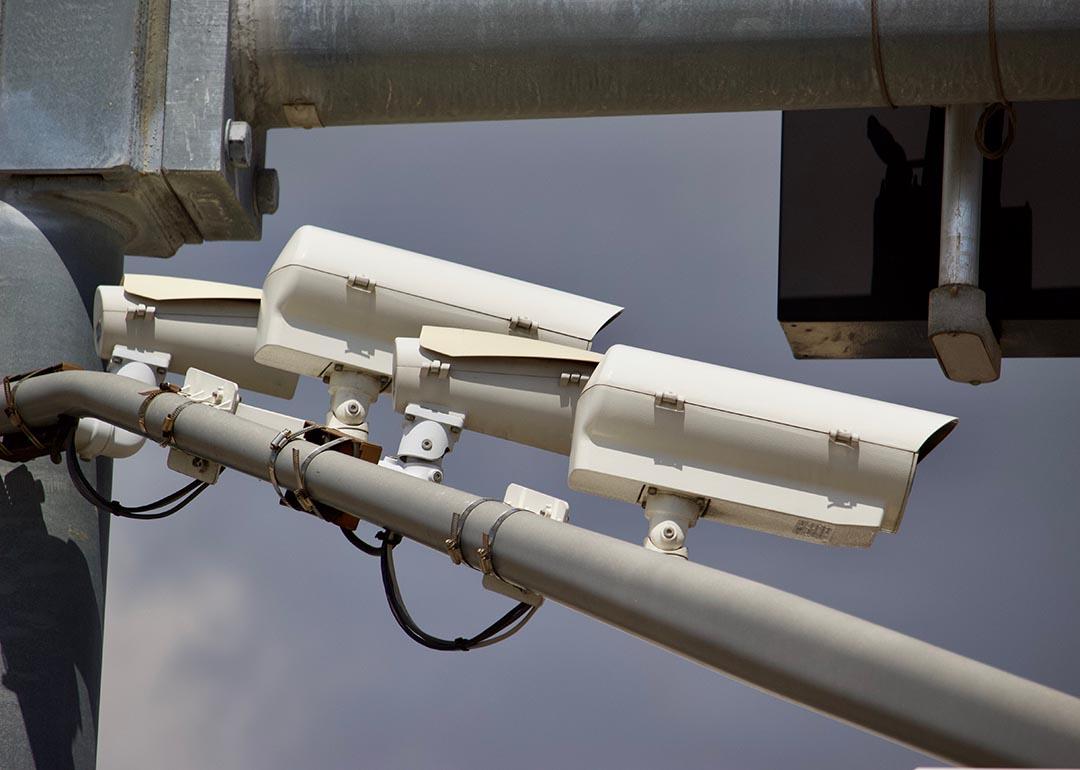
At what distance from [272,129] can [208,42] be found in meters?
0.51

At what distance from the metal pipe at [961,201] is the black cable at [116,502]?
2.61 meters

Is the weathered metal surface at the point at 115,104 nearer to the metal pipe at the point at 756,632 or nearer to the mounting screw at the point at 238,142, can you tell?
the mounting screw at the point at 238,142

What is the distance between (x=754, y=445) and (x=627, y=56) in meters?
1.90

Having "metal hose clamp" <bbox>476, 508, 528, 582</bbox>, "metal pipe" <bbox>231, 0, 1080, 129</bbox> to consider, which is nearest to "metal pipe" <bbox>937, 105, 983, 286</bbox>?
"metal pipe" <bbox>231, 0, 1080, 129</bbox>

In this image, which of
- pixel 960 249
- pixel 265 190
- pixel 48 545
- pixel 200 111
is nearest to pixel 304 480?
pixel 48 545

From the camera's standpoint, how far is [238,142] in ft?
20.6

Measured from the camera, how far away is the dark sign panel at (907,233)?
23.4 ft

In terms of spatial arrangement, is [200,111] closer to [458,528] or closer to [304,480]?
[304,480]

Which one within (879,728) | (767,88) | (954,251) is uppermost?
(767,88)

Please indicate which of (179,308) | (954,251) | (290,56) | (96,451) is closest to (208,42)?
(290,56)

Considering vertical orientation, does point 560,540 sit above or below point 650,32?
below

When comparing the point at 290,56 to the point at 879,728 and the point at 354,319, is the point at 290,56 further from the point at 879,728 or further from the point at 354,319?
the point at 879,728

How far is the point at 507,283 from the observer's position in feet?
18.6

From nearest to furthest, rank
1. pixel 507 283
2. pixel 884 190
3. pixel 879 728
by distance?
pixel 879 728 < pixel 507 283 < pixel 884 190
